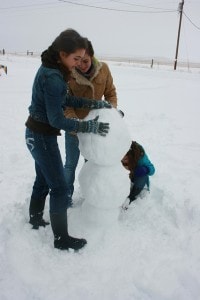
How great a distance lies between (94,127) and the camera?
8.07 ft

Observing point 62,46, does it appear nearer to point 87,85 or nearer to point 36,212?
point 87,85

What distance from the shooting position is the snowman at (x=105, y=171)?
2.63 meters

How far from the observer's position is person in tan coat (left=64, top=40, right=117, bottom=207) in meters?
2.85

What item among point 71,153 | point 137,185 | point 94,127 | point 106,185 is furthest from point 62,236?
point 137,185

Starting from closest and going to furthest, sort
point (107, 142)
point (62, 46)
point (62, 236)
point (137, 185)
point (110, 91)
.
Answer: point (62, 46)
point (107, 142)
point (62, 236)
point (110, 91)
point (137, 185)

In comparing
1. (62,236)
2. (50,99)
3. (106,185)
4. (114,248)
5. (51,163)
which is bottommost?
(114,248)

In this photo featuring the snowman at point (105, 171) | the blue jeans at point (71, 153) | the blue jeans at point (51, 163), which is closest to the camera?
the blue jeans at point (51, 163)

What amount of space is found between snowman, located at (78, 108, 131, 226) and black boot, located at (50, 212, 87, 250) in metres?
0.31

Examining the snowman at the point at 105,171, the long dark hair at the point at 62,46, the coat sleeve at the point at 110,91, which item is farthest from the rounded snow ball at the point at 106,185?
the long dark hair at the point at 62,46

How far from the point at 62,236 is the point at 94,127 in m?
0.95

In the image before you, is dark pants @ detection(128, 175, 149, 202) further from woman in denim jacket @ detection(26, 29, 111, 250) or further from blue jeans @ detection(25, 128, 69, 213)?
blue jeans @ detection(25, 128, 69, 213)

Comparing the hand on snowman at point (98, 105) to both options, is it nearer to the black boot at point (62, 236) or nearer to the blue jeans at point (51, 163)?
the blue jeans at point (51, 163)

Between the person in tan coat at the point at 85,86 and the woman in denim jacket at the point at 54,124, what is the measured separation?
250mm

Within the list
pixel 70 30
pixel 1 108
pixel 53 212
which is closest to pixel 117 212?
pixel 53 212
